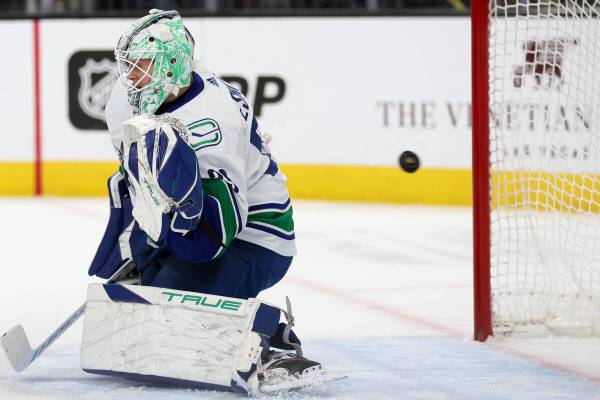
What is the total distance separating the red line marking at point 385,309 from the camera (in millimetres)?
3623

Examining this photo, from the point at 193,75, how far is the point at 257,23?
4.49 metres

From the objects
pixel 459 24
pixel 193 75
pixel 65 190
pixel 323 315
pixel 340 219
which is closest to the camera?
pixel 193 75

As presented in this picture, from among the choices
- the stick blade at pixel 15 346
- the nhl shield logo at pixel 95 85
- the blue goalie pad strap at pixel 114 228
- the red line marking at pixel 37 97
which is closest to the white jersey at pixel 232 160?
the blue goalie pad strap at pixel 114 228

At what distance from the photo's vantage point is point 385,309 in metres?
3.99

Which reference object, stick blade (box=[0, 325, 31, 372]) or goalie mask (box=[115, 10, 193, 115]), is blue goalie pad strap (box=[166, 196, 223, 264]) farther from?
stick blade (box=[0, 325, 31, 372])

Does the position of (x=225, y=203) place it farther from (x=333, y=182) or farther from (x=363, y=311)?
(x=333, y=182)

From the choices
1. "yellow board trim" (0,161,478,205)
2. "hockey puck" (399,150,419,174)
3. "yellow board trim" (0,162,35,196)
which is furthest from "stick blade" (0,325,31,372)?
"yellow board trim" (0,162,35,196)

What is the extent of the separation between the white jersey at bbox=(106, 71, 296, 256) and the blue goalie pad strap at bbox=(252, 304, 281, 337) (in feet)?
0.55

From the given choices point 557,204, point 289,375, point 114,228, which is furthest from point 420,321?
point 114,228

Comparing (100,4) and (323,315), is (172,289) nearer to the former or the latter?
(323,315)

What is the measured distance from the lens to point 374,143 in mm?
7133

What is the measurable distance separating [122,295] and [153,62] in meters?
0.51

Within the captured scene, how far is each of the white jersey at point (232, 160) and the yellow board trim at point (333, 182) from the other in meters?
4.19

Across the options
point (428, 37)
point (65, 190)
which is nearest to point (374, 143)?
point (428, 37)
